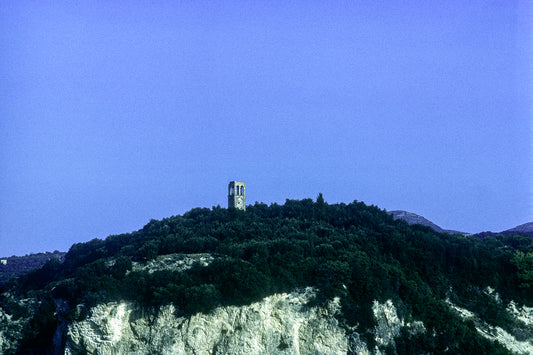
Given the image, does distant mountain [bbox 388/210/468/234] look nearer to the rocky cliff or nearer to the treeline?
the treeline

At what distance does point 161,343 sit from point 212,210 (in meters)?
29.6

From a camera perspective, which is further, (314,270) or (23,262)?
(23,262)

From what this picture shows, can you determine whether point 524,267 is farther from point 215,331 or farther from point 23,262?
point 23,262

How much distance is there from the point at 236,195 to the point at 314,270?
21.0m

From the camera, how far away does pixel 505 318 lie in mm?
66188

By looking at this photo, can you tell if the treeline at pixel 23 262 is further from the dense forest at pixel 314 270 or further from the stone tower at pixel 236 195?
the stone tower at pixel 236 195

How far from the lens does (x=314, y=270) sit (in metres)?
59.1

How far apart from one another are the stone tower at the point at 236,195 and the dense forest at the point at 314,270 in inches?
67.3

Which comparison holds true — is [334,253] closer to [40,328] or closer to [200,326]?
[200,326]

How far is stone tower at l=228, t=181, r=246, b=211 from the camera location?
251 feet

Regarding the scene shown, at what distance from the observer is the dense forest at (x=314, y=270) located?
179 ft

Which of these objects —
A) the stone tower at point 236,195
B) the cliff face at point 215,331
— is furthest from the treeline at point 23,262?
the cliff face at point 215,331

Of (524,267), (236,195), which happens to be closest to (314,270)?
(236,195)

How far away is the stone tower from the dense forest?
1.71m
